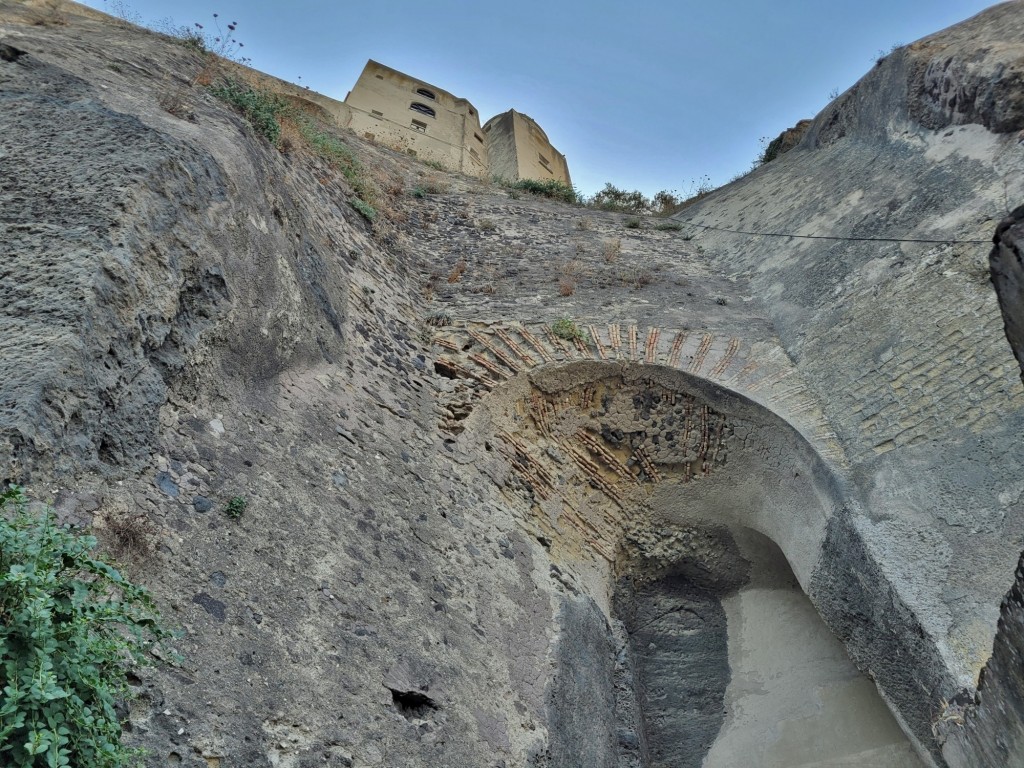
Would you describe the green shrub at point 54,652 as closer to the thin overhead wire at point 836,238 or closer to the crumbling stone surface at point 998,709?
the crumbling stone surface at point 998,709

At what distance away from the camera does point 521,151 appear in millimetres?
20906

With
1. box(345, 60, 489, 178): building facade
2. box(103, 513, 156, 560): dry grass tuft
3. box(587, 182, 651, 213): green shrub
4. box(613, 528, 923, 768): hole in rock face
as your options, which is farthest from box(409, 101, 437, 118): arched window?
box(103, 513, 156, 560): dry grass tuft

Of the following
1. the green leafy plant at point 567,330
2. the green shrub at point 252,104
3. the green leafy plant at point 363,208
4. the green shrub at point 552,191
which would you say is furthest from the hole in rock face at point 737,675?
the green shrub at point 552,191

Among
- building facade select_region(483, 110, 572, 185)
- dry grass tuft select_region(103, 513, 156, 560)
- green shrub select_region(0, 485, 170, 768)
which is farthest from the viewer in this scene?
building facade select_region(483, 110, 572, 185)

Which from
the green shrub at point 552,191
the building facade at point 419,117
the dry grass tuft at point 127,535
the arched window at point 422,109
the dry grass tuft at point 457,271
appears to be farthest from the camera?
the arched window at point 422,109

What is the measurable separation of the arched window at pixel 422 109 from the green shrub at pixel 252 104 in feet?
49.0

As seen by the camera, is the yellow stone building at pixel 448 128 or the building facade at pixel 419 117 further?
the yellow stone building at pixel 448 128

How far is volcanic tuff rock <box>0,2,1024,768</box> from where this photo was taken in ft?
10.5

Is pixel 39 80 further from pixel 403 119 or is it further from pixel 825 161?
pixel 403 119

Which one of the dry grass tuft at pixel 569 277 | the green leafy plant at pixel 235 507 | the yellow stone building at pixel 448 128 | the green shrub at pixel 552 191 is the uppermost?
the yellow stone building at pixel 448 128

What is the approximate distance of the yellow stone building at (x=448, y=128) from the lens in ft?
65.1

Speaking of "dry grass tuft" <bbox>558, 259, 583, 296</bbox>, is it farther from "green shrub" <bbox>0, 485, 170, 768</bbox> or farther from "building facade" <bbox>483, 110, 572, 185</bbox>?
"building facade" <bbox>483, 110, 572, 185</bbox>

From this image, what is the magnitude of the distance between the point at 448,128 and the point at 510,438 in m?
16.9

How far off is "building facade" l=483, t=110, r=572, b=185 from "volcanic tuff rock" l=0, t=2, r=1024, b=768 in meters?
12.4
